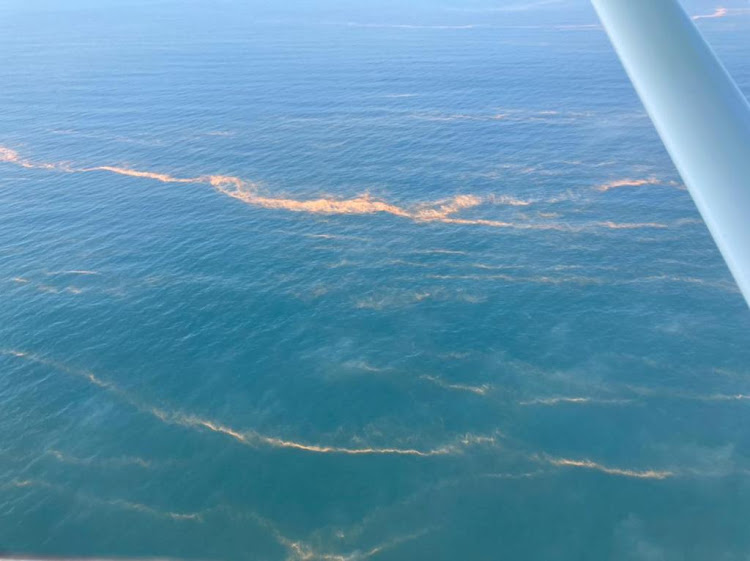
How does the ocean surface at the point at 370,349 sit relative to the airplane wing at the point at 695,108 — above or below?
below

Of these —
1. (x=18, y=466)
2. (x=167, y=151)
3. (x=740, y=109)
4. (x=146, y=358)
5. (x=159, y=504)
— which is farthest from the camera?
(x=167, y=151)

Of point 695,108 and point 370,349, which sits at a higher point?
point 695,108

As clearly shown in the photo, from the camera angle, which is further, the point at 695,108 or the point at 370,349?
the point at 370,349

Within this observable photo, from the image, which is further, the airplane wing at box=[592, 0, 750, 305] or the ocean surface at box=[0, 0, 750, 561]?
the ocean surface at box=[0, 0, 750, 561]

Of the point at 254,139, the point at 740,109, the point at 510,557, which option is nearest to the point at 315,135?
the point at 254,139

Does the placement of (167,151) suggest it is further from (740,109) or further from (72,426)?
(740,109)
